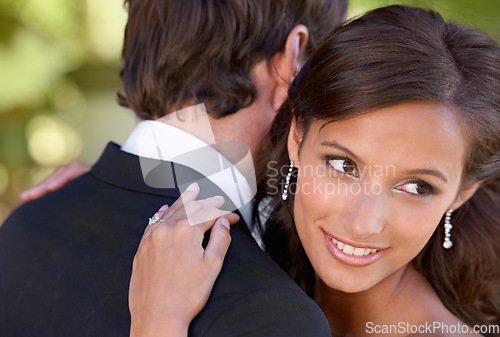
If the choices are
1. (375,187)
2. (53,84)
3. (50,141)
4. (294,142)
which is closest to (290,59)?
(294,142)

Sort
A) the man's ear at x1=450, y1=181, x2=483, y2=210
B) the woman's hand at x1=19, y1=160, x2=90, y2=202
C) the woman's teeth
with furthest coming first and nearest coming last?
the woman's hand at x1=19, y1=160, x2=90, y2=202
the man's ear at x1=450, y1=181, x2=483, y2=210
the woman's teeth

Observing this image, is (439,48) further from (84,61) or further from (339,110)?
(84,61)

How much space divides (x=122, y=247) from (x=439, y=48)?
3.48ft

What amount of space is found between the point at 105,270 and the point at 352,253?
712 mm

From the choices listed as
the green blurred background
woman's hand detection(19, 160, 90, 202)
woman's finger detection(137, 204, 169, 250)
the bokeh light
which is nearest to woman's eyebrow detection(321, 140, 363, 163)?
woman's finger detection(137, 204, 169, 250)

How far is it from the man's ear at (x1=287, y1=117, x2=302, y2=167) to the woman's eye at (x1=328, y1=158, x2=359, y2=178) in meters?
0.23

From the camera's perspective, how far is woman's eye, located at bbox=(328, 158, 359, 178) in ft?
5.95

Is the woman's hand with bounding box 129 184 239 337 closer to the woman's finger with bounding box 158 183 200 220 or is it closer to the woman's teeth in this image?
the woman's finger with bounding box 158 183 200 220

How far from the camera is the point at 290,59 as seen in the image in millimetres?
2145

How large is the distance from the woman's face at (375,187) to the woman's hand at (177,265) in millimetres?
344

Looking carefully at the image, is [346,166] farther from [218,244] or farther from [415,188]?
[218,244]

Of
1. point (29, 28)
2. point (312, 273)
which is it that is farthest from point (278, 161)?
point (29, 28)

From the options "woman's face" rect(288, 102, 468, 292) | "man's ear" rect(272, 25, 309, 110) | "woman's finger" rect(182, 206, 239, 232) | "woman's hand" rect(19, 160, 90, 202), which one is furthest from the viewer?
"woman's hand" rect(19, 160, 90, 202)

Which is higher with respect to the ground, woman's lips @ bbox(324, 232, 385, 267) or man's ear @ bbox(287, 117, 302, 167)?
man's ear @ bbox(287, 117, 302, 167)
